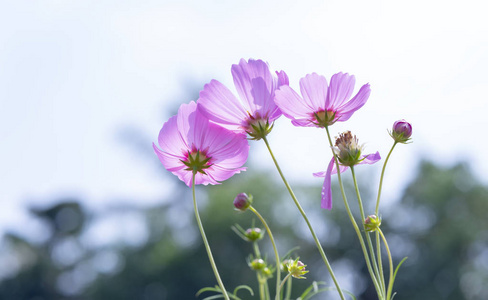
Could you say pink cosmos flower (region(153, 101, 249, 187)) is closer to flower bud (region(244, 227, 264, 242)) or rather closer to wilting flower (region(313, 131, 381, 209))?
wilting flower (region(313, 131, 381, 209))

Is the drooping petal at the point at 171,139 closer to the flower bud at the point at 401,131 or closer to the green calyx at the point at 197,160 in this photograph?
the green calyx at the point at 197,160

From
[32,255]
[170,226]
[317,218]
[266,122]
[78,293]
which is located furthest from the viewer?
[32,255]

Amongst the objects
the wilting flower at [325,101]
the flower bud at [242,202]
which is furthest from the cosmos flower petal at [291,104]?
the flower bud at [242,202]

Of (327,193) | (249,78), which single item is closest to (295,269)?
(327,193)

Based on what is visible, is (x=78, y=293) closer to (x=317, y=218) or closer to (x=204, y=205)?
(x=204, y=205)

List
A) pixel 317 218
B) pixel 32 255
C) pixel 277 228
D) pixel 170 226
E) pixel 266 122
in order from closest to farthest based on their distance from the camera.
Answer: pixel 266 122 < pixel 277 228 < pixel 317 218 < pixel 170 226 < pixel 32 255

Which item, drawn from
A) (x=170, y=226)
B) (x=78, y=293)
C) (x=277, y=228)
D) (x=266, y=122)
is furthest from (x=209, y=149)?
(x=78, y=293)
